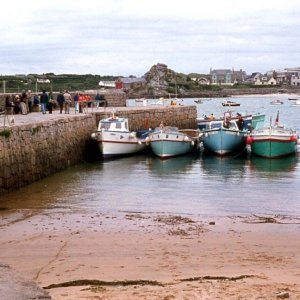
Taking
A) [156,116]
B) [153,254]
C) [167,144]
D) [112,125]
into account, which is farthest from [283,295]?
[156,116]

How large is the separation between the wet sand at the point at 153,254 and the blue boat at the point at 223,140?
1443 centimetres

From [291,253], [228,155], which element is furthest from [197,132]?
[291,253]

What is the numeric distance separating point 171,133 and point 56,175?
8069mm

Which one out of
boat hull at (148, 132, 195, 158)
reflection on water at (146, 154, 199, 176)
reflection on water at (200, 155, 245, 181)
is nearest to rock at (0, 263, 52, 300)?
reflection on water at (200, 155, 245, 181)

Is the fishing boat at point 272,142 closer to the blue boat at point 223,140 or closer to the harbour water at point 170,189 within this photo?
the blue boat at point 223,140

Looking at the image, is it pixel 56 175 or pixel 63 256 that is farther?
pixel 56 175

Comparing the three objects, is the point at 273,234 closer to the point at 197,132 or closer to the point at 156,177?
the point at 156,177

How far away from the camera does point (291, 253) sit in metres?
10.2

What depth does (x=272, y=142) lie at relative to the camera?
27484 mm

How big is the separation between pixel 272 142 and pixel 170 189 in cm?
1025

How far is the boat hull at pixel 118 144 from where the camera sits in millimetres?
26844

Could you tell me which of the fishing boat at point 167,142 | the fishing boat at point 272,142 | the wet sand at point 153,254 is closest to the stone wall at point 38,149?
the wet sand at point 153,254

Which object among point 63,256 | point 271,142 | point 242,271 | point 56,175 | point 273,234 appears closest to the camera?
point 242,271

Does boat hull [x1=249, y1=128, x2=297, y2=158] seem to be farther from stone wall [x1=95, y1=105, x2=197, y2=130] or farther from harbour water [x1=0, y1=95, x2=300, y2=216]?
stone wall [x1=95, y1=105, x2=197, y2=130]
